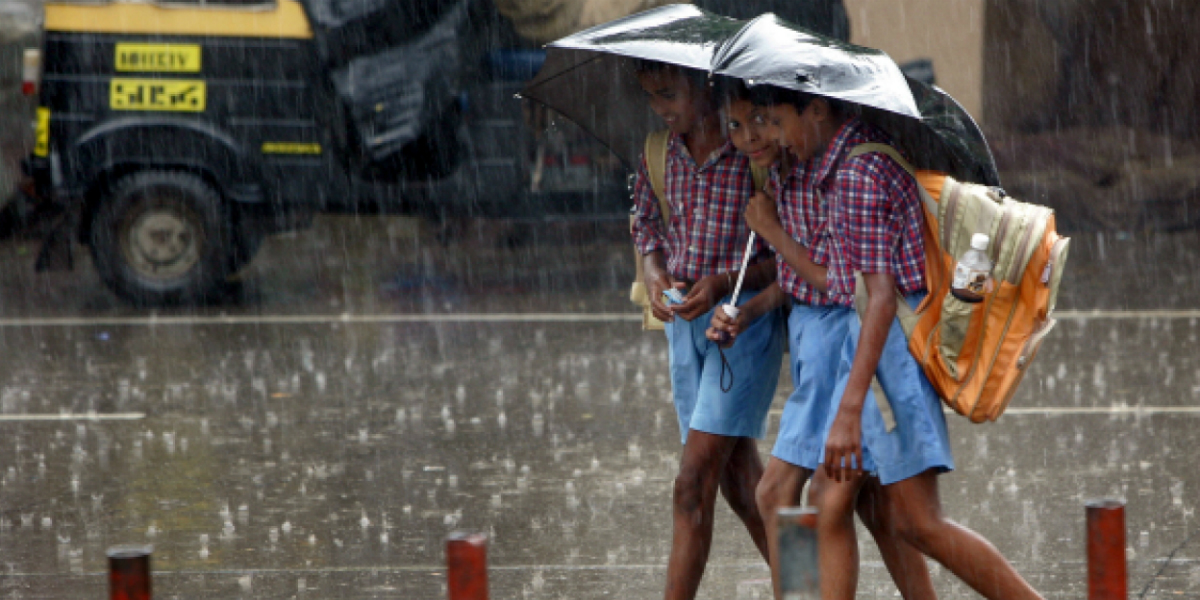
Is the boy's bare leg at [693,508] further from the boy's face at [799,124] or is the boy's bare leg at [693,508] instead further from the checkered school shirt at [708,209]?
the boy's face at [799,124]

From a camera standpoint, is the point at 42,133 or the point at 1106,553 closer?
the point at 1106,553

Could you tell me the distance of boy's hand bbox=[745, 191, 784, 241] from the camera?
13.0ft

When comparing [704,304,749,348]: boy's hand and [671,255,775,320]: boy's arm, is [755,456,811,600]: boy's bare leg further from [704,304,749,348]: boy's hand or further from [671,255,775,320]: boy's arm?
[671,255,775,320]: boy's arm

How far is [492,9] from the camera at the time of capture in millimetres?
12047

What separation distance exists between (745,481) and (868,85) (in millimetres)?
1311

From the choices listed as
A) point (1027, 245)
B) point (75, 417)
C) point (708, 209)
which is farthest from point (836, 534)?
point (75, 417)

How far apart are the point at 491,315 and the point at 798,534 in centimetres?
821

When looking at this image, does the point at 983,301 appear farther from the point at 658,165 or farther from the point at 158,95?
the point at 158,95

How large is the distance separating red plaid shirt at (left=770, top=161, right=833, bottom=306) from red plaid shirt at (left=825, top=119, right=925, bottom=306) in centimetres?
7

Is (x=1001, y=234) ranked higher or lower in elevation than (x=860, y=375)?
higher

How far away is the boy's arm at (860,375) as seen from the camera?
367 cm

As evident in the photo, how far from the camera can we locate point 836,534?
3.85 meters

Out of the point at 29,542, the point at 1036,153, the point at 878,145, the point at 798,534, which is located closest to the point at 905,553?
the point at 878,145

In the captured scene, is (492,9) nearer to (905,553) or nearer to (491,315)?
(491,315)
